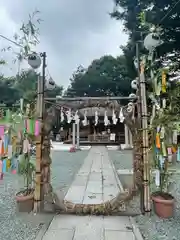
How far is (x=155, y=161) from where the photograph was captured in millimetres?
2732

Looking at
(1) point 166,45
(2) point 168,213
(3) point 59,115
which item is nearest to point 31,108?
(3) point 59,115

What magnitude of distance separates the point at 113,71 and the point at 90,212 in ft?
65.8

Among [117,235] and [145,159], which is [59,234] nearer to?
[117,235]

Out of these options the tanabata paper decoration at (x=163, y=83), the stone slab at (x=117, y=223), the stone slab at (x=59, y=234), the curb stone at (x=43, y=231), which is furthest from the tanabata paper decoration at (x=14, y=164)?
the tanabata paper decoration at (x=163, y=83)

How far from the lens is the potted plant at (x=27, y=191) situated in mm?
2750

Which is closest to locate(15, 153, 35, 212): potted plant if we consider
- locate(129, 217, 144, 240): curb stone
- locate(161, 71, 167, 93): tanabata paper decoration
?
locate(129, 217, 144, 240): curb stone

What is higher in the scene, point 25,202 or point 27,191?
point 27,191

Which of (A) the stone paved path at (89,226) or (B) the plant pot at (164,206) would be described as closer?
(A) the stone paved path at (89,226)

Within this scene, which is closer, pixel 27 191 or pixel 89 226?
pixel 89 226

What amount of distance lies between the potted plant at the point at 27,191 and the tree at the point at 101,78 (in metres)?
16.0

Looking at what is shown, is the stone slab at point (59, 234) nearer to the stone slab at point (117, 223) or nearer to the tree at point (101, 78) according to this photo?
the stone slab at point (117, 223)

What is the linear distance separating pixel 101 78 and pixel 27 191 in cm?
2005

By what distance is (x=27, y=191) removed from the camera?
9.52 ft

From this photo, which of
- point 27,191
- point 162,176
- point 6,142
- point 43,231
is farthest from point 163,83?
point 27,191
